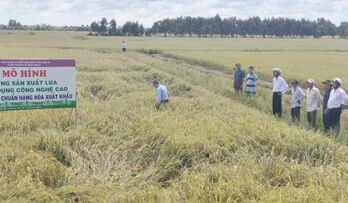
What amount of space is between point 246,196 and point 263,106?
27.1ft

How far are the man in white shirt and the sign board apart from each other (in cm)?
675

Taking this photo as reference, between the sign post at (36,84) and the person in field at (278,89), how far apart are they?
655 centimetres

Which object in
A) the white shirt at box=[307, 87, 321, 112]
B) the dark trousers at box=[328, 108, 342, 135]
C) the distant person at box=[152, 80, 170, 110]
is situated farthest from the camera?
the white shirt at box=[307, 87, 321, 112]

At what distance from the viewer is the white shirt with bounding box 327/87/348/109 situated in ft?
26.4

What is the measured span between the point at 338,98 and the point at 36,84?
757cm

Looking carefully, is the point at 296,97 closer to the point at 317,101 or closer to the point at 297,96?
the point at 297,96

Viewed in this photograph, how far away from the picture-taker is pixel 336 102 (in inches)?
320

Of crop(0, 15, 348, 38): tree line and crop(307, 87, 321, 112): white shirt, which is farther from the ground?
crop(0, 15, 348, 38): tree line

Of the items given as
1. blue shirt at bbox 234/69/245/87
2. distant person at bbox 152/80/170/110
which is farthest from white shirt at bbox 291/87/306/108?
distant person at bbox 152/80/170/110

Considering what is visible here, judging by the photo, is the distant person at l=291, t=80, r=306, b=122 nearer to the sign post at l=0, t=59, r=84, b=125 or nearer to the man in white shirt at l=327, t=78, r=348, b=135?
the man in white shirt at l=327, t=78, r=348, b=135

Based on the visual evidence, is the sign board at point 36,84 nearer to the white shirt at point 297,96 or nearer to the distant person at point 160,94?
the distant person at point 160,94

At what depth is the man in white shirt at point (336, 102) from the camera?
26.4 ft

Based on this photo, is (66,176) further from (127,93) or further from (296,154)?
(127,93)

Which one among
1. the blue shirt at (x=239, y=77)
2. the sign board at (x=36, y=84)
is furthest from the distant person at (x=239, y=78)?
the sign board at (x=36, y=84)
